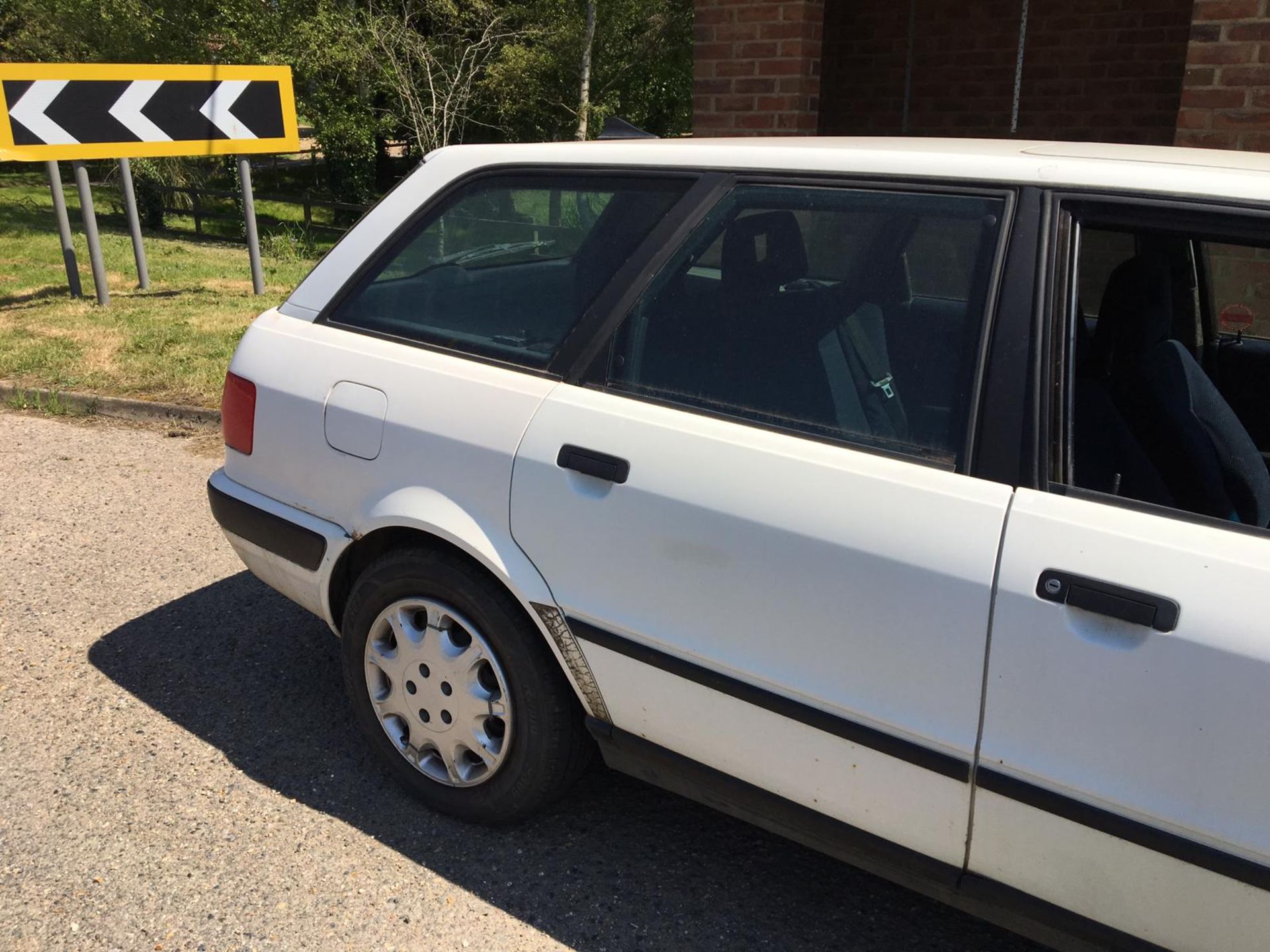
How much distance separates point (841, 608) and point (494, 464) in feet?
2.88

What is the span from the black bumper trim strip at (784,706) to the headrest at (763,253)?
2.65 feet

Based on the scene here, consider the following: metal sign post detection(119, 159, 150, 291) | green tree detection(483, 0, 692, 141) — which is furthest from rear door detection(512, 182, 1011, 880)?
green tree detection(483, 0, 692, 141)

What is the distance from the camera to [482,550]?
2492mm

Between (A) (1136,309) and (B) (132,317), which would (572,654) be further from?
(B) (132,317)

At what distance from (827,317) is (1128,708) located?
0.94 m

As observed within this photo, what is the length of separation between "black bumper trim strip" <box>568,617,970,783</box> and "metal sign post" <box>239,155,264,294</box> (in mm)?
7361

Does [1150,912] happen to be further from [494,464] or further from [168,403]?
[168,403]

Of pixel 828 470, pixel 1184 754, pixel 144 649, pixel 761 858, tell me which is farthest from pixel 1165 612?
pixel 144 649

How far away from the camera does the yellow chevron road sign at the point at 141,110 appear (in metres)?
7.62

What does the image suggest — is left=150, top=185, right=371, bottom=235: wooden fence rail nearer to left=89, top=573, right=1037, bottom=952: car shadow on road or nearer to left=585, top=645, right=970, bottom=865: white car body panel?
left=89, top=573, right=1037, bottom=952: car shadow on road

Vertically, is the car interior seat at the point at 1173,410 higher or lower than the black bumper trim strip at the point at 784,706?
higher

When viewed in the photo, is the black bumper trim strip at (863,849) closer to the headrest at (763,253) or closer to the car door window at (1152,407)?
the car door window at (1152,407)

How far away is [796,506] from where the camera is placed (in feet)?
6.77

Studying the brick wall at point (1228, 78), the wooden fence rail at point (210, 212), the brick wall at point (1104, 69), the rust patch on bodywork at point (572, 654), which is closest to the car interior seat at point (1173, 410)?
the rust patch on bodywork at point (572, 654)
